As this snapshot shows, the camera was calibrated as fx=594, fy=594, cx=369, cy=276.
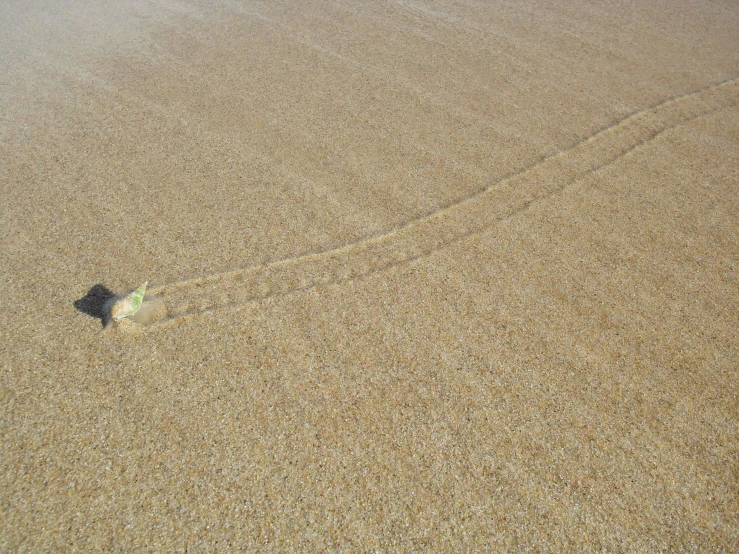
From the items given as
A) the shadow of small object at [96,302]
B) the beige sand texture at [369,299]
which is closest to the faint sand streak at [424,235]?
the beige sand texture at [369,299]

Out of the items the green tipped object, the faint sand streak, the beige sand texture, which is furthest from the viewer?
the faint sand streak

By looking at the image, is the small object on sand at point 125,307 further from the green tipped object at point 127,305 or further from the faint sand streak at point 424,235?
the faint sand streak at point 424,235

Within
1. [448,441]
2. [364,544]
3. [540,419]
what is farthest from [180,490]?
[540,419]

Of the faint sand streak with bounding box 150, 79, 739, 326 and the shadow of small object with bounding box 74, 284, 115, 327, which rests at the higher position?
the faint sand streak with bounding box 150, 79, 739, 326

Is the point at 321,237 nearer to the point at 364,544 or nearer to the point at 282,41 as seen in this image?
the point at 364,544

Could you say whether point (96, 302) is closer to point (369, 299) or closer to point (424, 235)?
point (369, 299)

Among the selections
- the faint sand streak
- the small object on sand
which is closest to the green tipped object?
the small object on sand

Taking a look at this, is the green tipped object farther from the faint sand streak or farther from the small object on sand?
the faint sand streak
